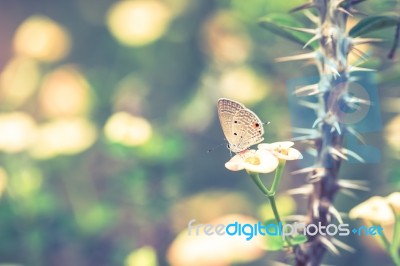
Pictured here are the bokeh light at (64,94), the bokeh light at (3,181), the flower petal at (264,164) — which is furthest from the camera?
the bokeh light at (64,94)

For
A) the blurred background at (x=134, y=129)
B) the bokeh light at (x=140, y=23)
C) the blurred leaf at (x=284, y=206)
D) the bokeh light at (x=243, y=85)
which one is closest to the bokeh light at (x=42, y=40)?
the blurred background at (x=134, y=129)

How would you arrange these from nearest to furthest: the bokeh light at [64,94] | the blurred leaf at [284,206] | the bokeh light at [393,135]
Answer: the blurred leaf at [284,206] < the bokeh light at [393,135] < the bokeh light at [64,94]

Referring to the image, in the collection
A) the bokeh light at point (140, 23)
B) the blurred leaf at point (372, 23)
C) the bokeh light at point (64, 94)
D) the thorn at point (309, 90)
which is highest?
the bokeh light at point (140, 23)

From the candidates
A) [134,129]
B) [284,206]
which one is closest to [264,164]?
[284,206]

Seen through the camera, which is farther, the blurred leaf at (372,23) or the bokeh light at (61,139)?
the bokeh light at (61,139)

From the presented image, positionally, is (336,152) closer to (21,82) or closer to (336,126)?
(336,126)

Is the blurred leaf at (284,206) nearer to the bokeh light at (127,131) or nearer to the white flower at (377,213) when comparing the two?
the white flower at (377,213)
